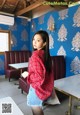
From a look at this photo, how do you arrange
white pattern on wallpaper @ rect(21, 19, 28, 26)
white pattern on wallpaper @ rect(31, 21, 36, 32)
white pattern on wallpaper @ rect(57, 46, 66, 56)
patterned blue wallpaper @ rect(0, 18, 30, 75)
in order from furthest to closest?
1. white pattern on wallpaper @ rect(21, 19, 28, 26)
2. white pattern on wallpaper @ rect(31, 21, 36, 32)
3. patterned blue wallpaper @ rect(0, 18, 30, 75)
4. white pattern on wallpaper @ rect(57, 46, 66, 56)

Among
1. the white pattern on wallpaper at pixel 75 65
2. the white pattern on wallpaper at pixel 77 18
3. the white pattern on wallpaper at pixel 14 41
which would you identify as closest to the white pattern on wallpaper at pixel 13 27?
the white pattern on wallpaper at pixel 14 41

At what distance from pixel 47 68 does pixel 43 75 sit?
0.14m

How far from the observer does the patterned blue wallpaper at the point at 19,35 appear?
16.6 ft

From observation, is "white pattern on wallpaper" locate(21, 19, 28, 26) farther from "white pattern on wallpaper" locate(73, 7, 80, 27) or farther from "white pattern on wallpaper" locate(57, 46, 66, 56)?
"white pattern on wallpaper" locate(73, 7, 80, 27)

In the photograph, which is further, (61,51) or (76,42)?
(61,51)

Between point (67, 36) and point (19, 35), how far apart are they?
92.0 inches

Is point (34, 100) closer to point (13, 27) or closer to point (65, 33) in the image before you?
point (65, 33)

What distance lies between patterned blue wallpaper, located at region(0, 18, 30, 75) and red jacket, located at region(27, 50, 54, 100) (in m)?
3.81

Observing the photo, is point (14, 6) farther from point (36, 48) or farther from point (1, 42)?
point (36, 48)

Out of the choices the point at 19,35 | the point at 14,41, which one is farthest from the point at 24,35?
the point at 14,41


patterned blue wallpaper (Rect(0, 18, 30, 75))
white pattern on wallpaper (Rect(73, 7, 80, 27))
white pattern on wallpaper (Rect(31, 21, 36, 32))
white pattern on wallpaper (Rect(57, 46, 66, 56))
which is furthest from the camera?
white pattern on wallpaper (Rect(31, 21, 36, 32))

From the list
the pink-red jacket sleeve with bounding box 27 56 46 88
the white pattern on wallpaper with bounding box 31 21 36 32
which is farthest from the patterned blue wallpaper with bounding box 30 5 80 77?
the pink-red jacket sleeve with bounding box 27 56 46 88

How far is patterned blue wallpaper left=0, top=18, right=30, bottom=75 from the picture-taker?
505cm

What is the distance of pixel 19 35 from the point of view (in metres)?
5.28
